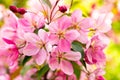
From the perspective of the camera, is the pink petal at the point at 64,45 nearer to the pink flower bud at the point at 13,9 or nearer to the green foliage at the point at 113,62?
the pink flower bud at the point at 13,9

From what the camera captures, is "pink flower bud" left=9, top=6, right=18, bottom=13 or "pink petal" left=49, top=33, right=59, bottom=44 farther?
"pink flower bud" left=9, top=6, right=18, bottom=13

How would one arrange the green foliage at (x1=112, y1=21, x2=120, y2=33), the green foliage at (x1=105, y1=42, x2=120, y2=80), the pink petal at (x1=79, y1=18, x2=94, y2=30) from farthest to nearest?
1. the green foliage at (x1=112, y1=21, x2=120, y2=33)
2. the green foliage at (x1=105, y1=42, x2=120, y2=80)
3. the pink petal at (x1=79, y1=18, x2=94, y2=30)

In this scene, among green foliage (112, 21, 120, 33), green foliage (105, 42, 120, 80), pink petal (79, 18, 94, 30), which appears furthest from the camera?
green foliage (112, 21, 120, 33)

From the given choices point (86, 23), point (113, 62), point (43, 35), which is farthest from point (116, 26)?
point (43, 35)

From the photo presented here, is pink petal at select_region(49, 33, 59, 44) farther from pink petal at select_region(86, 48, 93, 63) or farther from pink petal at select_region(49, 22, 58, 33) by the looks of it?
pink petal at select_region(86, 48, 93, 63)

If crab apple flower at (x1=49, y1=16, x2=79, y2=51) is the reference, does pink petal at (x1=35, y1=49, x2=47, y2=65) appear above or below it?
below

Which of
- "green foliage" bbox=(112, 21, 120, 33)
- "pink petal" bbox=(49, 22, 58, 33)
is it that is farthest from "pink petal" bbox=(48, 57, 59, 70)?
"green foliage" bbox=(112, 21, 120, 33)

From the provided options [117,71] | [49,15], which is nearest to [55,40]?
[49,15]

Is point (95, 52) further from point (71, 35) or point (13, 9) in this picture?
point (13, 9)
